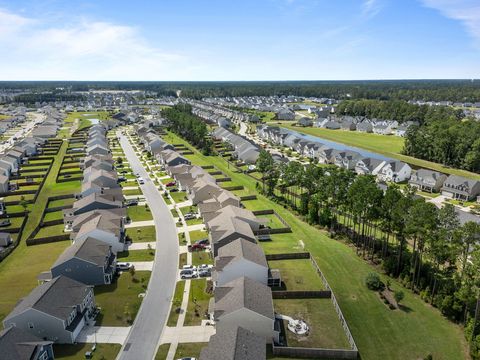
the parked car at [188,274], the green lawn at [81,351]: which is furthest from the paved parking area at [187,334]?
the parked car at [188,274]

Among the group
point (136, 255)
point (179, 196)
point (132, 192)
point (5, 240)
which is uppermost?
point (132, 192)

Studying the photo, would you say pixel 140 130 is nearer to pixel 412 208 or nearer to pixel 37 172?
pixel 37 172

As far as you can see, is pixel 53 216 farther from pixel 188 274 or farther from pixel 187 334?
pixel 187 334

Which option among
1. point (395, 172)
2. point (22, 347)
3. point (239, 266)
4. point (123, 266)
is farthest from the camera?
point (395, 172)

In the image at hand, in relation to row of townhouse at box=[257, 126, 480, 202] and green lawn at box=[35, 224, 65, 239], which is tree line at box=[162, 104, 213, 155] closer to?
row of townhouse at box=[257, 126, 480, 202]

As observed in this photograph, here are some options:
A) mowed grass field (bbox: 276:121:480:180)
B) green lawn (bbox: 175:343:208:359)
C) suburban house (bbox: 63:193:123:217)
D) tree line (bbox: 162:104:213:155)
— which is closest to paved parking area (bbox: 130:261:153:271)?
green lawn (bbox: 175:343:208:359)

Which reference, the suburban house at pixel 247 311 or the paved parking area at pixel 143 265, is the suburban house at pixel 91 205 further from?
the suburban house at pixel 247 311

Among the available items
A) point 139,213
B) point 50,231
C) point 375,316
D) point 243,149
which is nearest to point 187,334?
point 375,316
